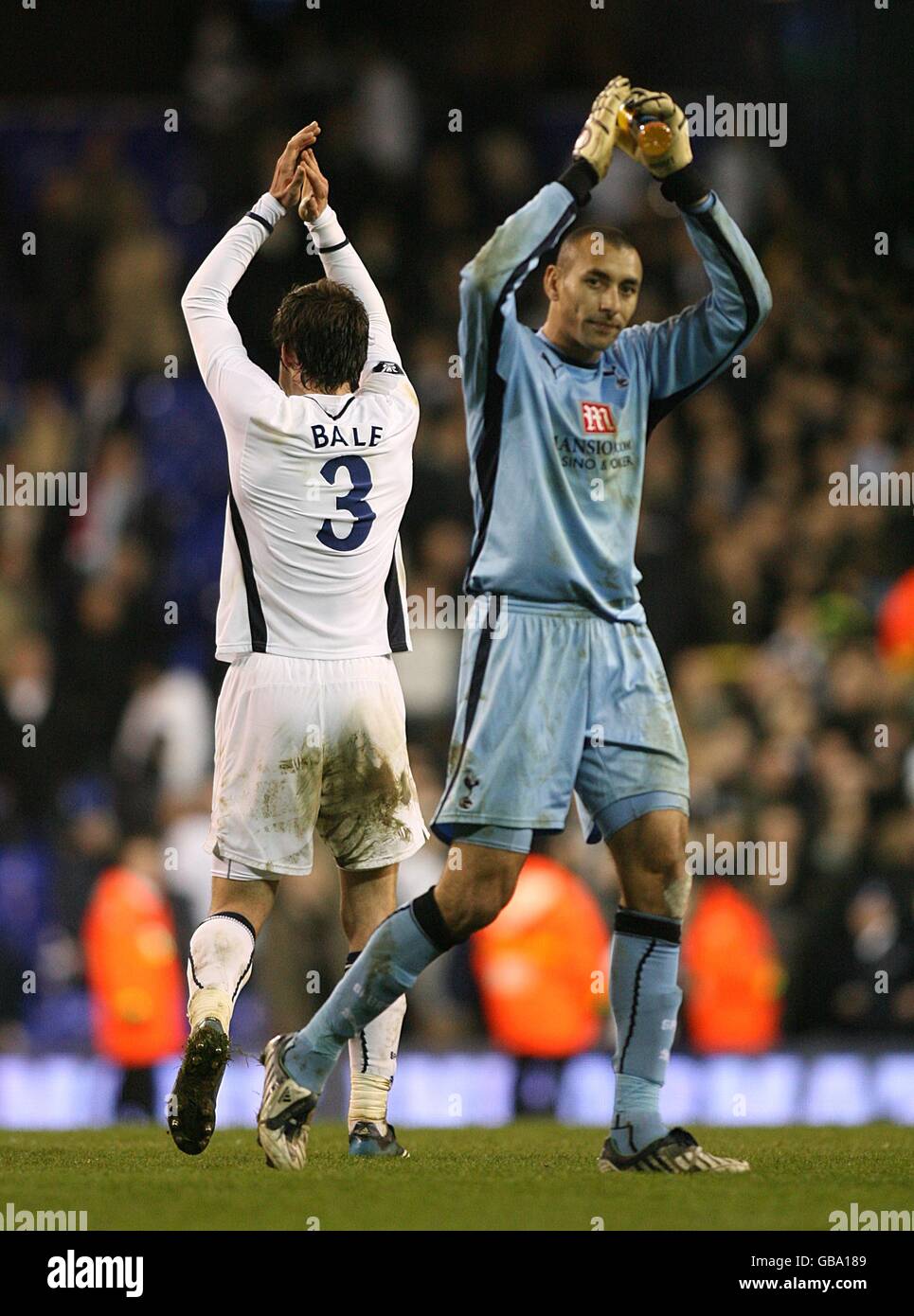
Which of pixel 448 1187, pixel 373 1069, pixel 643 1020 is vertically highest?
pixel 643 1020

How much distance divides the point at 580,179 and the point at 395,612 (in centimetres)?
139

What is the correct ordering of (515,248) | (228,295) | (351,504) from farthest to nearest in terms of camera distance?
(228,295), (351,504), (515,248)

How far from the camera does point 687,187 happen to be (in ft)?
17.6

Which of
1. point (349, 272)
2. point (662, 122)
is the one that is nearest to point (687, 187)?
point (662, 122)

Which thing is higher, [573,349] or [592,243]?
[592,243]

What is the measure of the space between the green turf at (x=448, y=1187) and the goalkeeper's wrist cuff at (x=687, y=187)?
2495 millimetres

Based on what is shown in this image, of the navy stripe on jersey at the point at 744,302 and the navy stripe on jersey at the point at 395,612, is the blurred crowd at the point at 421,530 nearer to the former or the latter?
the navy stripe on jersey at the point at 395,612

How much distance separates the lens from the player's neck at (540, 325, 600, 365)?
543cm

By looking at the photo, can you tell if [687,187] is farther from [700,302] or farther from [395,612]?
[395,612]

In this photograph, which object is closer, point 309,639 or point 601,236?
point 601,236

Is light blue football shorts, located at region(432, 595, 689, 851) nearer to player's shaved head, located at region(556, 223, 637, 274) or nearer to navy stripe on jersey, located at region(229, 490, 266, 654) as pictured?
navy stripe on jersey, located at region(229, 490, 266, 654)

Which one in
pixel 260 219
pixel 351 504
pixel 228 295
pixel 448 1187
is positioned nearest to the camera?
pixel 448 1187
